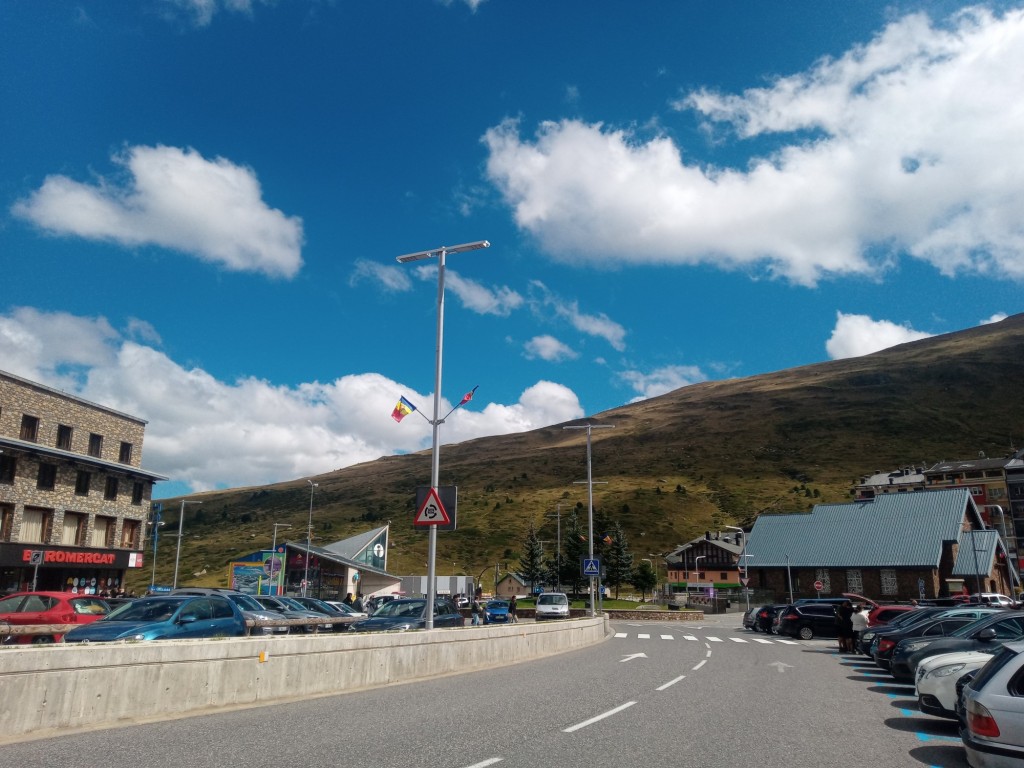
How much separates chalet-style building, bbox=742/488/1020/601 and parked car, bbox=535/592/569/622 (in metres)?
20.2

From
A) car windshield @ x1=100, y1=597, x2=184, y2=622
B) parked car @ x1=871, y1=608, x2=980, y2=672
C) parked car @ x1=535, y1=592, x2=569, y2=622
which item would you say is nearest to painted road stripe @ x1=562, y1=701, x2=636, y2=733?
car windshield @ x1=100, y1=597, x2=184, y2=622

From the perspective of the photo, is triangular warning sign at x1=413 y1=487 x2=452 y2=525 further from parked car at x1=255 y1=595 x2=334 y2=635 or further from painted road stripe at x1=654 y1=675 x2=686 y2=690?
parked car at x1=255 y1=595 x2=334 y2=635

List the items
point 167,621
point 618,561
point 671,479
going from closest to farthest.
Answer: point 167,621, point 618,561, point 671,479

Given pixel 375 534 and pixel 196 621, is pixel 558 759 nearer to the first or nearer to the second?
pixel 196 621

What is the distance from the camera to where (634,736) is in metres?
9.05

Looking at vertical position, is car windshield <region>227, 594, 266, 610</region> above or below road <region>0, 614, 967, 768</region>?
above

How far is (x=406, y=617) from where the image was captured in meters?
21.9

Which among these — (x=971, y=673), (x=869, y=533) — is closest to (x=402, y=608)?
(x=971, y=673)

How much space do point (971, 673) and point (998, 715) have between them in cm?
379

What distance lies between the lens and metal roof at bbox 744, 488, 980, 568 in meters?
59.4

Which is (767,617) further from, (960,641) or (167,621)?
(167,621)

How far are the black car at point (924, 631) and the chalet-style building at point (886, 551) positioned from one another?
123 feet

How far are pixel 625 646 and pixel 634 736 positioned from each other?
19.1 m

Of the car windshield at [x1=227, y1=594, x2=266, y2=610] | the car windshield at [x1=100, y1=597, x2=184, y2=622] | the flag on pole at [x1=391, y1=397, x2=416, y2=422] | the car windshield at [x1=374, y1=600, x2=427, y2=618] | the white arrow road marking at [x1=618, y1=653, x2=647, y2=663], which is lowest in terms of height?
the white arrow road marking at [x1=618, y1=653, x2=647, y2=663]
